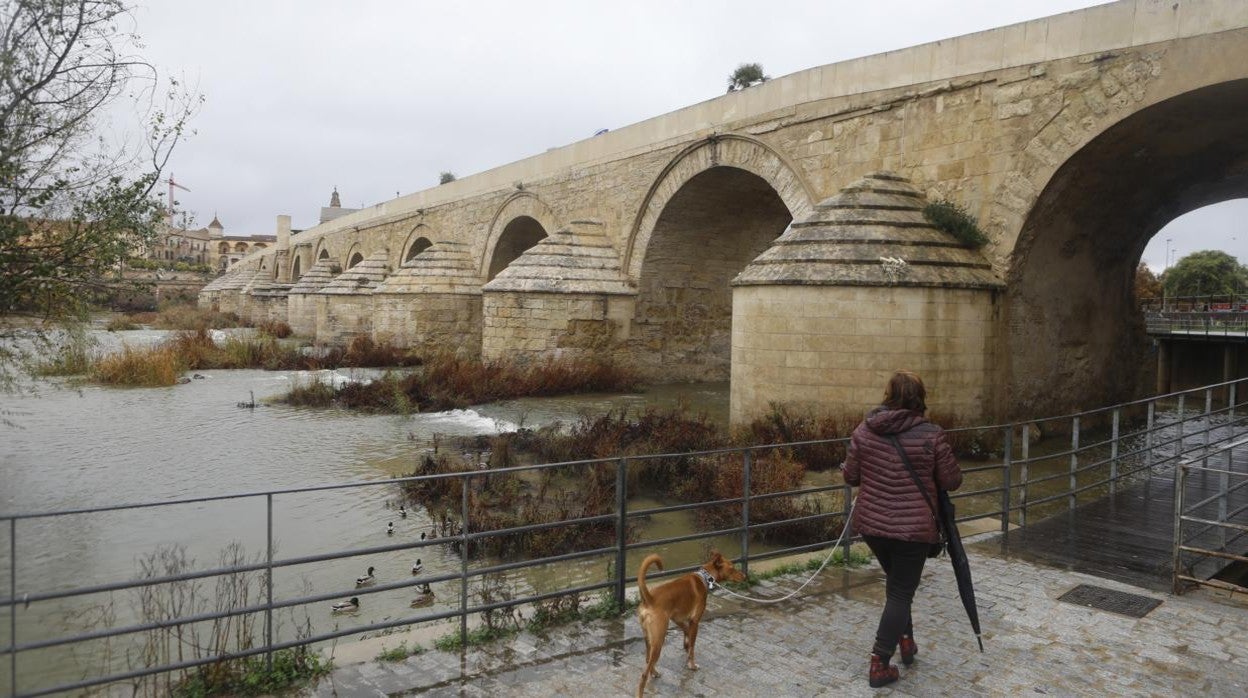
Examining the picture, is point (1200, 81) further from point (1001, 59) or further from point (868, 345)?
point (868, 345)

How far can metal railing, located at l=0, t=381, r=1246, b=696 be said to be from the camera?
308 centimetres

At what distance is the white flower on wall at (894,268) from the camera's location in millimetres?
8500

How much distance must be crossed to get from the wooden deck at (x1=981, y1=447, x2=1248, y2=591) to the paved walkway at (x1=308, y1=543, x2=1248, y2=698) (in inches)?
18.1

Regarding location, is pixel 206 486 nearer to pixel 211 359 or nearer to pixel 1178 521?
pixel 1178 521

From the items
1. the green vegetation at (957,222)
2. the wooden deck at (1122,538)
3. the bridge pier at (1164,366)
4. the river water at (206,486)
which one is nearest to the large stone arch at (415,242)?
the river water at (206,486)


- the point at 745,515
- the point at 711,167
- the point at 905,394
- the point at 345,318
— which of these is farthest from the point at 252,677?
the point at 345,318

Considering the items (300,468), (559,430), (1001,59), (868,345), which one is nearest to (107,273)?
(300,468)

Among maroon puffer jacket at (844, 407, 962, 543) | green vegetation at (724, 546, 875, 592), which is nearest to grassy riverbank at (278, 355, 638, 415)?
green vegetation at (724, 546, 875, 592)

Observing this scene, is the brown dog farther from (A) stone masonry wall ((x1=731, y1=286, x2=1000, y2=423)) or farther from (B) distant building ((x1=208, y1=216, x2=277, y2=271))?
(B) distant building ((x1=208, y1=216, x2=277, y2=271))

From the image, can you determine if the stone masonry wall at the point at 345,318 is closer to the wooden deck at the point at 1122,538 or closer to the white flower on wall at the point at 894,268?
the white flower on wall at the point at 894,268

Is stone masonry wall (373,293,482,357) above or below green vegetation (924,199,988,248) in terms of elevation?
below

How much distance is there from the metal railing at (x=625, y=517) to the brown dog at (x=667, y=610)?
1.37 feet

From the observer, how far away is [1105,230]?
10125 millimetres

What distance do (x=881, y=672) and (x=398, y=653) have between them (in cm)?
194
